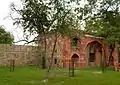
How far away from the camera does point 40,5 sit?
860 inches

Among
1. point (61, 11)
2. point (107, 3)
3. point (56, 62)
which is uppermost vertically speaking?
point (107, 3)

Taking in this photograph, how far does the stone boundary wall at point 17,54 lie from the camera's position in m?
43.8

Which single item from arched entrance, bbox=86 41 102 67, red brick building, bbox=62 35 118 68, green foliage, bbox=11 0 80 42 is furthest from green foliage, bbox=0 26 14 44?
green foliage, bbox=11 0 80 42

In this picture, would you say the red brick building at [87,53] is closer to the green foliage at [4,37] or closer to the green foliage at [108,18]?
the green foliage at [108,18]

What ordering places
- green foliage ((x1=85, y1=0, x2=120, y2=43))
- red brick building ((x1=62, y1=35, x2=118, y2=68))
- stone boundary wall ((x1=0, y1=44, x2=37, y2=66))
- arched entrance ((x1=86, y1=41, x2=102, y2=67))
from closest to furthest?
green foliage ((x1=85, y1=0, x2=120, y2=43))
stone boundary wall ((x1=0, y1=44, x2=37, y2=66))
red brick building ((x1=62, y1=35, x2=118, y2=68))
arched entrance ((x1=86, y1=41, x2=102, y2=67))

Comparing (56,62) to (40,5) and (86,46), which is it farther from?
(40,5)

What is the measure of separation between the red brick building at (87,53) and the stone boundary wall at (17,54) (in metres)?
5.42

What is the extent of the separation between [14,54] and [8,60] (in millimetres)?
1423

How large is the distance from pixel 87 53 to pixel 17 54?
1345 centimetres

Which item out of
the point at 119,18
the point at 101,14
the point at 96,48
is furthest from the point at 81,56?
the point at 119,18

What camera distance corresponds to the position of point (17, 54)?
1768 inches

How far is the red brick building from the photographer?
48.0m

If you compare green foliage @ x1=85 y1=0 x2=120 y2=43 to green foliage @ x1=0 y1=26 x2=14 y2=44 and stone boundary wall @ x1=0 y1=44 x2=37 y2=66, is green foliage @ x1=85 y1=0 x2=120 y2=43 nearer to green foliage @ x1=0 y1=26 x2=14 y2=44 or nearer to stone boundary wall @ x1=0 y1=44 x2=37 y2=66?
stone boundary wall @ x1=0 y1=44 x2=37 y2=66

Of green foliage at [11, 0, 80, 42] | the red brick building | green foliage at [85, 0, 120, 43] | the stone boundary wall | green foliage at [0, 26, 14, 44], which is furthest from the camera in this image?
green foliage at [0, 26, 14, 44]
